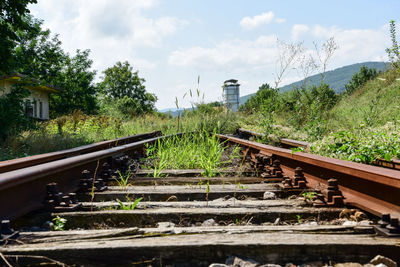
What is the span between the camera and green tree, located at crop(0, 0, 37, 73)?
9133 mm

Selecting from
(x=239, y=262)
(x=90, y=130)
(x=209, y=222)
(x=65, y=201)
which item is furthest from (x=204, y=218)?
(x=90, y=130)

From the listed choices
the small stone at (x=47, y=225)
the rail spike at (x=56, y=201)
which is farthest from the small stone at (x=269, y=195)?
the small stone at (x=47, y=225)

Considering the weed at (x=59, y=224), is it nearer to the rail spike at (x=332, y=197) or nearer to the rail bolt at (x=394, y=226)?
the rail spike at (x=332, y=197)

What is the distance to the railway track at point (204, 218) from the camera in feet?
4.89

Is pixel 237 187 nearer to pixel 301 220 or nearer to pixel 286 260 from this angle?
pixel 301 220

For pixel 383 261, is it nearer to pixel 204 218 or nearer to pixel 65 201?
pixel 204 218

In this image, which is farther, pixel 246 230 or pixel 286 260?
pixel 246 230

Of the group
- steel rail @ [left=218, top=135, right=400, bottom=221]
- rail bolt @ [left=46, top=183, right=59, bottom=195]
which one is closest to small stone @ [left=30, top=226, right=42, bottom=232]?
rail bolt @ [left=46, top=183, right=59, bottom=195]

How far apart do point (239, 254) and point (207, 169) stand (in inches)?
100

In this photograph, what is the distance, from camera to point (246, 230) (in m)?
1.72

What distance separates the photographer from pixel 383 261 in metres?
1.46

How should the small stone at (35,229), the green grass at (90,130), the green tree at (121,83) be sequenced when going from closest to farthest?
1. the small stone at (35,229)
2. the green grass at (90,130)
3. the green tree at (121,83)

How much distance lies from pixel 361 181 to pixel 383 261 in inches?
37.0

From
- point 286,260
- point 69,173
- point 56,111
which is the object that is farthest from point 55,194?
point 56,111
